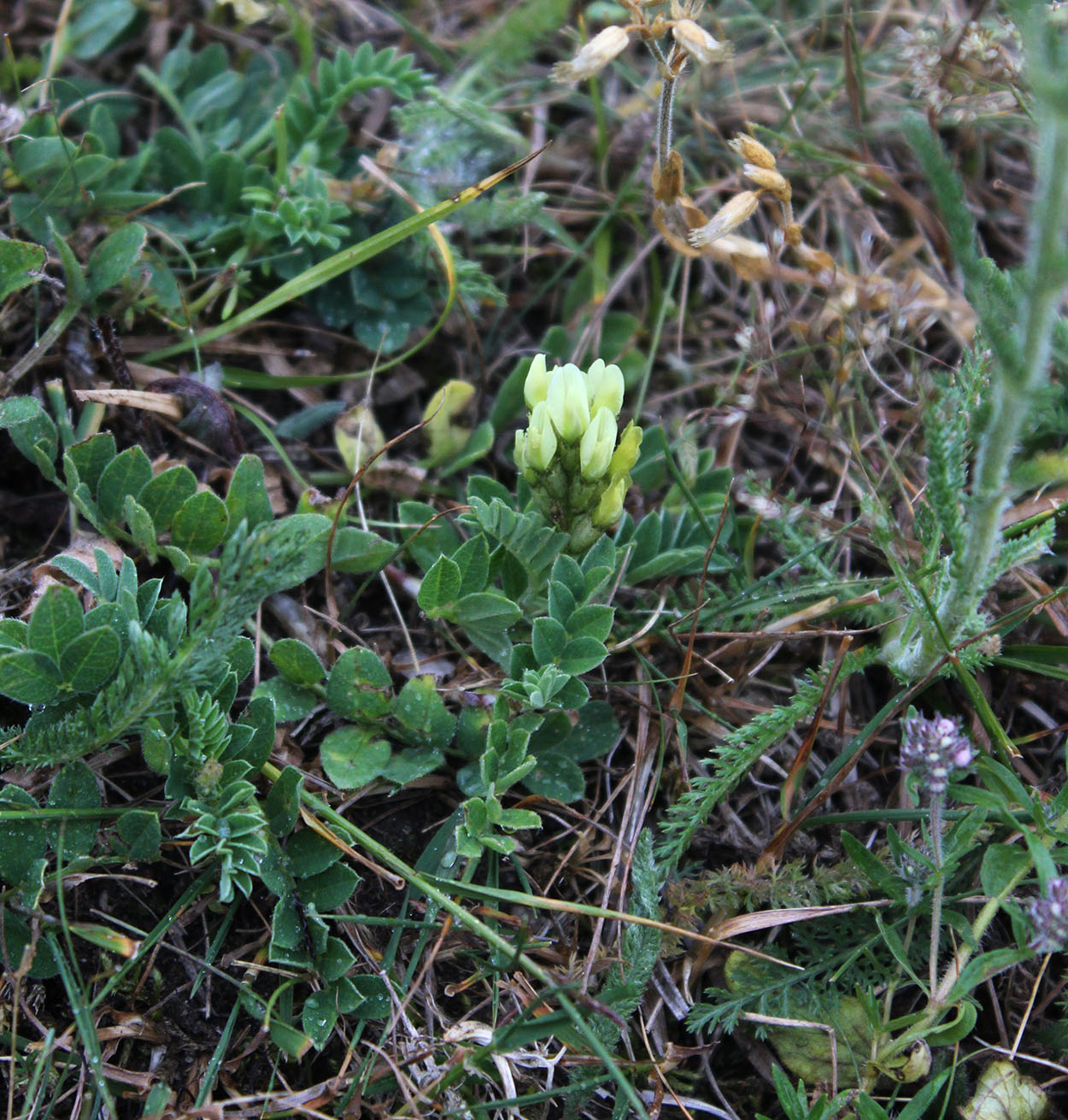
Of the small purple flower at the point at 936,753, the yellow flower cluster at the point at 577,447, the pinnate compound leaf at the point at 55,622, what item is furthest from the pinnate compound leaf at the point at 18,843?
the small purple flower at the point at 936,753

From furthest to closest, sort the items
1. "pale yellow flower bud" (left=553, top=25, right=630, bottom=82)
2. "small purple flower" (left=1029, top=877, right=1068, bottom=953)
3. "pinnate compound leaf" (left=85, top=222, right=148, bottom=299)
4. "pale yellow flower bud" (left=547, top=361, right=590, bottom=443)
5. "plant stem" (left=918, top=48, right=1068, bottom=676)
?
1. "pinnate compound leaf" (left=85, top=222, right=148, bottom=299)
2. "pale yellow flower bud" (left=553, top=25, right=630, bottom=82)
3. "pale yellow flower bud" (left=547, top=361, right=590, bottom=443)
4. "small purple flower" (left=1029, top=877, right=1068, bottom=953)
5. "plant stem" (left=918, top=48, right=1068, bottom=676)

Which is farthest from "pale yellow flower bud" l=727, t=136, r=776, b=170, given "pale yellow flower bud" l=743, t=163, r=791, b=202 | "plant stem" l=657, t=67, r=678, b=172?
"plant stem" l=657, t=67, r=678, b=172

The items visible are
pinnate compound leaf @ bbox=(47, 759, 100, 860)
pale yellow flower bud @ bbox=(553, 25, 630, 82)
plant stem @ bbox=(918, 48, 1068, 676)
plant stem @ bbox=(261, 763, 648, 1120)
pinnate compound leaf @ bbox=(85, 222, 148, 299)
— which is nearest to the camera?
plant stem @ bbox=(918, 48, 1068, 676)

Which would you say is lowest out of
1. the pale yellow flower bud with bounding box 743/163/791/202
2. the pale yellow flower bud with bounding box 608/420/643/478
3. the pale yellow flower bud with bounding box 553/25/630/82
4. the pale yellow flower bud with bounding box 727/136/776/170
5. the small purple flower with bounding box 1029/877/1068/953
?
the small purple flower with bounding box 1029/877/1068/953

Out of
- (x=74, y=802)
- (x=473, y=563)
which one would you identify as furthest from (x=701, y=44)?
(x=74, y=802)

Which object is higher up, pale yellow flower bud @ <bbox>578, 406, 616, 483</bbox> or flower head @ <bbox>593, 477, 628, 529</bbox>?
pale yellow flower bud @ <bbox>578, 406, 616, 483</bbox>

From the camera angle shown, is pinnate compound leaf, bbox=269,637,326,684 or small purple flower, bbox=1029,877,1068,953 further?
pinnate compound leaf, bbox=269,637,326,684

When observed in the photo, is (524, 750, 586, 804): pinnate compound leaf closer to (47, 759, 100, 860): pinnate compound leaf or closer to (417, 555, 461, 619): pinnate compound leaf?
(417, 555, 461, 619): pinnate compound leaf
